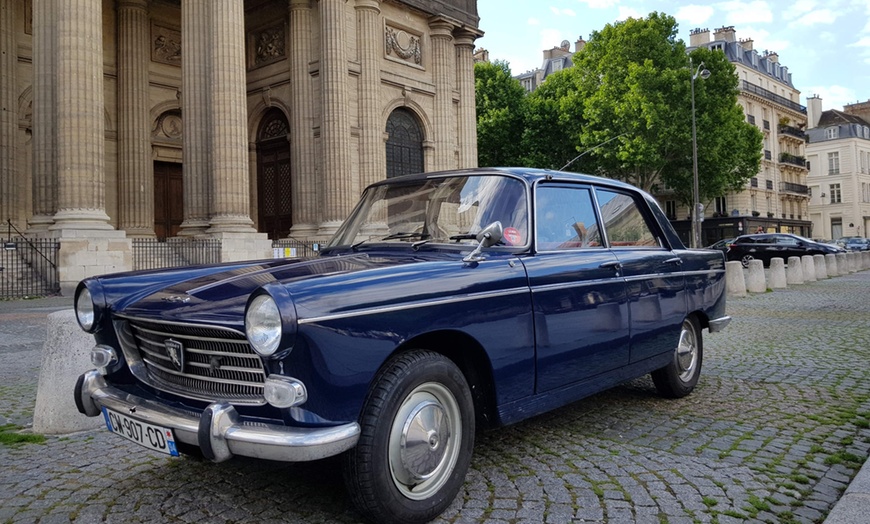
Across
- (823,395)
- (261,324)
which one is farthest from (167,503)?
(823,395)

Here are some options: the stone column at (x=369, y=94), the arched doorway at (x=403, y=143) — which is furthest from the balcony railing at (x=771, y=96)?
the stone column at (x=369, y=94)


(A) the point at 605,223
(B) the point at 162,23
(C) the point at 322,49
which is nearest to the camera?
(A) the point at 605,223

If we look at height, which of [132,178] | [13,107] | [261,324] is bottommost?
[261,324]

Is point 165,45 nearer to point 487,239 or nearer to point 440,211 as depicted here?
point 440,211

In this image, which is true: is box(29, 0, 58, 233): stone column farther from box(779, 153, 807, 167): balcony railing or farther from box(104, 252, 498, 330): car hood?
box(779, 153, 807, 167): balcony railing

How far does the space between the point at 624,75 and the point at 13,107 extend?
3063 cm

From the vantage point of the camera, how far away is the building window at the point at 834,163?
72.9 metres

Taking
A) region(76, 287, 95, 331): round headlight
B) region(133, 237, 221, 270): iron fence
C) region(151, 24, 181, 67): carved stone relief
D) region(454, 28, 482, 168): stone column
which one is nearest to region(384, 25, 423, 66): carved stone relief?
region(454, 28, 482, 168): stone column

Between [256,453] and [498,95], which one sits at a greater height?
[498,95]

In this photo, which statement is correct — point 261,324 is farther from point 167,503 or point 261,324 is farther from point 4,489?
point 4,489

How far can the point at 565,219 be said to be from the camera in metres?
4.02

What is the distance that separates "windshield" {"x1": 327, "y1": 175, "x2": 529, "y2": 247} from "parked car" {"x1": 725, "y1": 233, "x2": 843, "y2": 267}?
24426 millimetres

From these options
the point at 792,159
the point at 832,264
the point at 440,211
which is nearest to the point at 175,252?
the point at 440,211

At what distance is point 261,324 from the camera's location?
2434 mm
